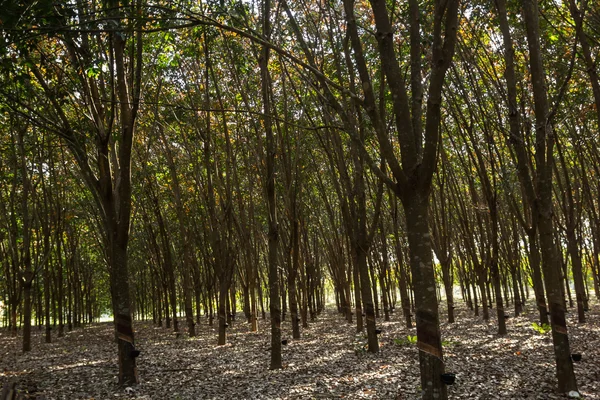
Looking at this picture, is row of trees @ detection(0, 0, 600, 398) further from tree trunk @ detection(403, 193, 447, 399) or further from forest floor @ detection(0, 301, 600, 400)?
forest floor @ detection(0, 301, 600, 400)

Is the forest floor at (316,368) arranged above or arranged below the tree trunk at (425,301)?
below

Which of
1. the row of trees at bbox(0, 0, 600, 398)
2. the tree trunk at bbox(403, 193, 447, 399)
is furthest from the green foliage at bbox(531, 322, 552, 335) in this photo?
the tree trunk at bbox(403, 193, 447, 399)

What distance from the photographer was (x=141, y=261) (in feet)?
109

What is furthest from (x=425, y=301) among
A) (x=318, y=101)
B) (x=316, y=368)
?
(x=318, y=101)

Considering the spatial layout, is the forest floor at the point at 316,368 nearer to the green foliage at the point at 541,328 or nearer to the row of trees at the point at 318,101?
the green foliage at the point at 541,328

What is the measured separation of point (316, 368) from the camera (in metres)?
11.2

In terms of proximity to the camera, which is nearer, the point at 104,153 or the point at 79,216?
the point at 104,153

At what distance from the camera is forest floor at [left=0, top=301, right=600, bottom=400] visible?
8.69 m

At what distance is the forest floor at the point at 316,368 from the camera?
8688 mm

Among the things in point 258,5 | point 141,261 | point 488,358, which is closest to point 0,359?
point 258,5

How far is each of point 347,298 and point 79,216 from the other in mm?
13570

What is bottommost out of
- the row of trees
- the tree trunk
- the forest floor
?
the forest floor

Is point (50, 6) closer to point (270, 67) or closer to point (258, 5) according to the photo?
point (258, 5)

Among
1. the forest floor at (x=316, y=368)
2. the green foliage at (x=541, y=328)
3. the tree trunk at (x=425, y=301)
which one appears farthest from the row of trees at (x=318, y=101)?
the forest floor at (x=316, y=368)
